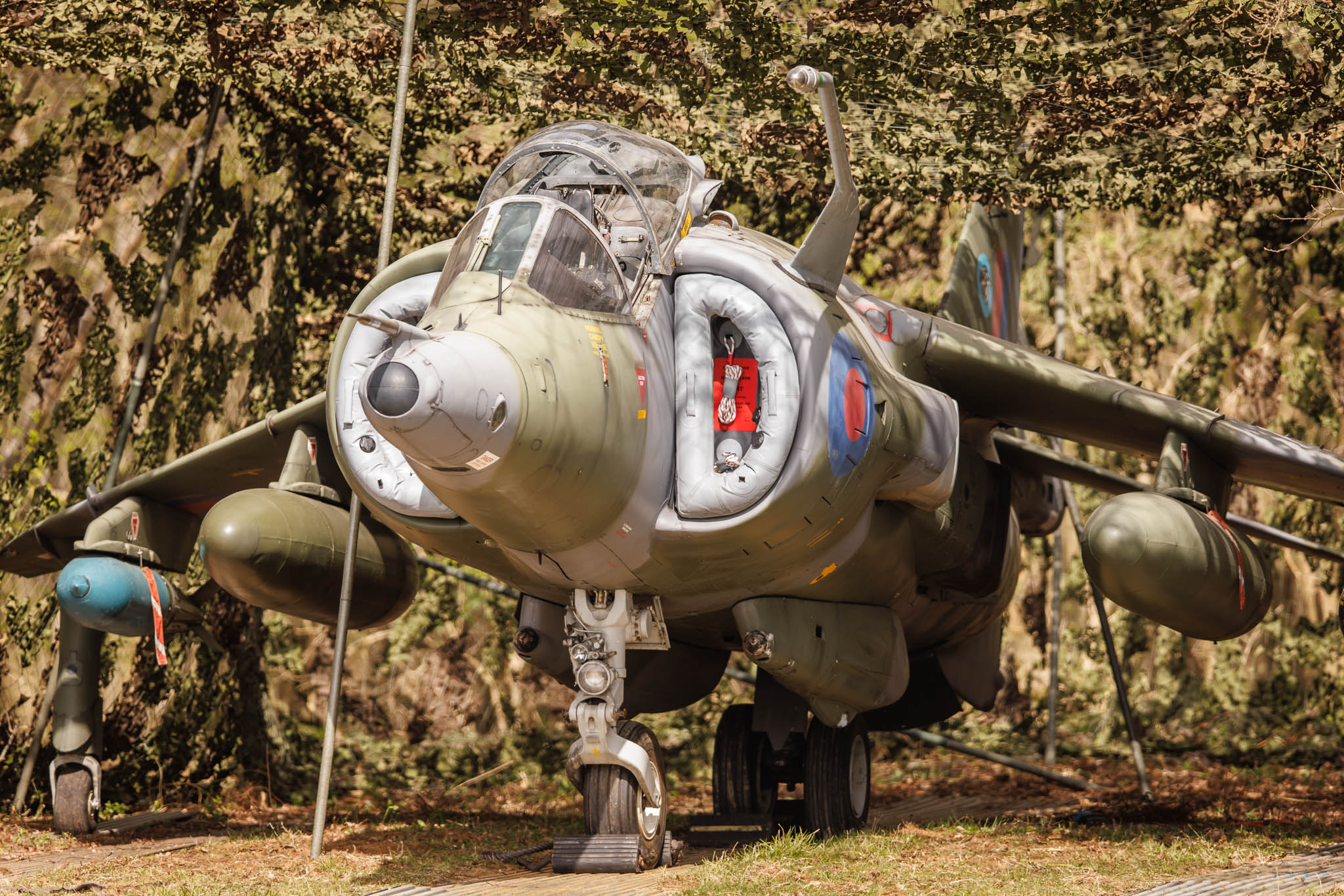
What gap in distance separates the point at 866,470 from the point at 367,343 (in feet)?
8.55

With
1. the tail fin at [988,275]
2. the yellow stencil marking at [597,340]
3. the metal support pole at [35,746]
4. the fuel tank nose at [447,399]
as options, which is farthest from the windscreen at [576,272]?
the metal support pole at [35,746]

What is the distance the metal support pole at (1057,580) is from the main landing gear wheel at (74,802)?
7876 millimetres

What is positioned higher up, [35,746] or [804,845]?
[35,746]

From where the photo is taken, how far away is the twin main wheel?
841 centimetres

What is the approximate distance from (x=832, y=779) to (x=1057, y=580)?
5.16 meters

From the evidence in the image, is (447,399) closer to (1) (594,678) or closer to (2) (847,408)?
(1) (594,678)

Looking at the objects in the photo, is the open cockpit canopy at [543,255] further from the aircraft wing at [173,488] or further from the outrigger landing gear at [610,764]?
the aircraft wing at [173,488]

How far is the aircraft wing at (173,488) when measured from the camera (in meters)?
9.23

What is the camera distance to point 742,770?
28.5ft

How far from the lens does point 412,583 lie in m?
9.18

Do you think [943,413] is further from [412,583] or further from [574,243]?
[412,583]

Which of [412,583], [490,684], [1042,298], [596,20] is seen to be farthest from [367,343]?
[1042,298]

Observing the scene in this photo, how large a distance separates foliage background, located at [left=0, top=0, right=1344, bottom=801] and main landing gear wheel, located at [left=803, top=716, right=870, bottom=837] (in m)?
4.11

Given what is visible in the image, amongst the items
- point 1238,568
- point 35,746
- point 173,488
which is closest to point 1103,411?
point 1238,568
